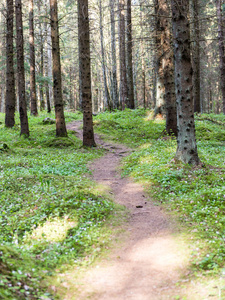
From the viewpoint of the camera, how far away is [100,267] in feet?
16.1

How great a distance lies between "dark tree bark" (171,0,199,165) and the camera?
29.5ft

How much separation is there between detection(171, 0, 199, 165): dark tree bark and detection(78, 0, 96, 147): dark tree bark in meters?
5.19

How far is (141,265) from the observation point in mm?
4969

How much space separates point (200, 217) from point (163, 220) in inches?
34.4

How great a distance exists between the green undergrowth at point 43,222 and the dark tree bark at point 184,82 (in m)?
3.48

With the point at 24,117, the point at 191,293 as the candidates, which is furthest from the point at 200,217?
the point at 24,117

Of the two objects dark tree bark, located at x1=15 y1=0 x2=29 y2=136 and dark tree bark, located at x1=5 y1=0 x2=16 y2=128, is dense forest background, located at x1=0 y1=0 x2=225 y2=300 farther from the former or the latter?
dark tree bark, located at x1=5 y1=0 x2=16 y2=128

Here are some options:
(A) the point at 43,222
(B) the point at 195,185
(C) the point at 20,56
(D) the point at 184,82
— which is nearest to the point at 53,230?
(A) the point at 43,222

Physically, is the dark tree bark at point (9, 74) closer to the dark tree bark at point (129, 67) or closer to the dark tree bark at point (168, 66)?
the dark tree bark at point (129, 67)

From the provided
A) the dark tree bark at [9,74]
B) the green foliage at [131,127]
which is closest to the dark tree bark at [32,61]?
the dark tree bark at [9,74]

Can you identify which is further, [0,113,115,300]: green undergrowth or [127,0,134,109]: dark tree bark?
[127,0,134,109]: dark tree bark

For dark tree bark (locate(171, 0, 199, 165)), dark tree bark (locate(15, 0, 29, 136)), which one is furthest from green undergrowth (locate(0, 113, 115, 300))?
dark tree bark (locate(15, 0, 29, 136))

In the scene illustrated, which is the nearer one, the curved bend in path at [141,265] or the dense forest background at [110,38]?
the curved bend in path at [141,265]

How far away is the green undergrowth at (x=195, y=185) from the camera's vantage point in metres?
5.12
